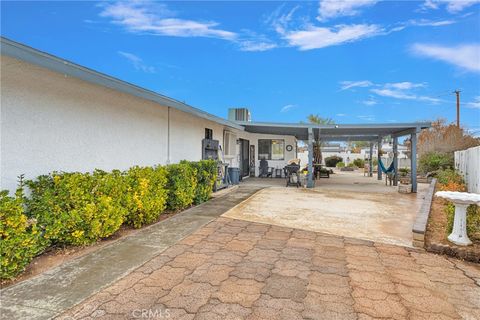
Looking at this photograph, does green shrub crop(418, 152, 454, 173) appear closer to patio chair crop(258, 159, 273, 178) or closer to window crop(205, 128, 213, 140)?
patio chair crop(258, 159, 273, 178)

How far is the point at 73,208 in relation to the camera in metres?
3.79

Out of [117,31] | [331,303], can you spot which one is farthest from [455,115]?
[331,303]

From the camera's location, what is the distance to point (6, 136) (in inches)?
133

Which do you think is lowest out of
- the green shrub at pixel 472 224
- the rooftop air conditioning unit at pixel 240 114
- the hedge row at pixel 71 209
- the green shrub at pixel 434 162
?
the green shrub at pixel 472 224

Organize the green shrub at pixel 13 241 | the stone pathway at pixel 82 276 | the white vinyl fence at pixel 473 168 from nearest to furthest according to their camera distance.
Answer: the stone pathway at pixel 82 276 < the green shrub at pixel 13 241 < the white vinyl fence at pixel 473 168

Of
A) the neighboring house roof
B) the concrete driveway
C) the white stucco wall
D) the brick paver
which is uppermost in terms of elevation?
the neighboring house roof

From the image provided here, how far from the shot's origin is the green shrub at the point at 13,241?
108 inches

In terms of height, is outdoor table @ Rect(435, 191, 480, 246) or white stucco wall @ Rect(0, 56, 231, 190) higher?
white stucco wall @ Rect(0, 56, 231, 190)

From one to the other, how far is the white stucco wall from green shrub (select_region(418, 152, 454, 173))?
16.5m

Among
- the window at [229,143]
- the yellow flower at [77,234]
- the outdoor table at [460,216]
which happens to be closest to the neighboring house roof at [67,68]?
the yellow flower at [77,234]

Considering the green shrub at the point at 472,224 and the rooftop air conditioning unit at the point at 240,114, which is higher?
the rooftop air conditioning unit at the point at 240,114

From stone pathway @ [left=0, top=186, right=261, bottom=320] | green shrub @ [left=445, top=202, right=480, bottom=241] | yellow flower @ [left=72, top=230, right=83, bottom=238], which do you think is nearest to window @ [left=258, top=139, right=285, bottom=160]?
green shrub @ [left=445, top=202, right=480, bottom=241]

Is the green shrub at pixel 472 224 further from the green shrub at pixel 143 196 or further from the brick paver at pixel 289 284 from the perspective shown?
the green shrub at pixel 143 196

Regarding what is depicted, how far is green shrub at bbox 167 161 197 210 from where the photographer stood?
617 centimetres
